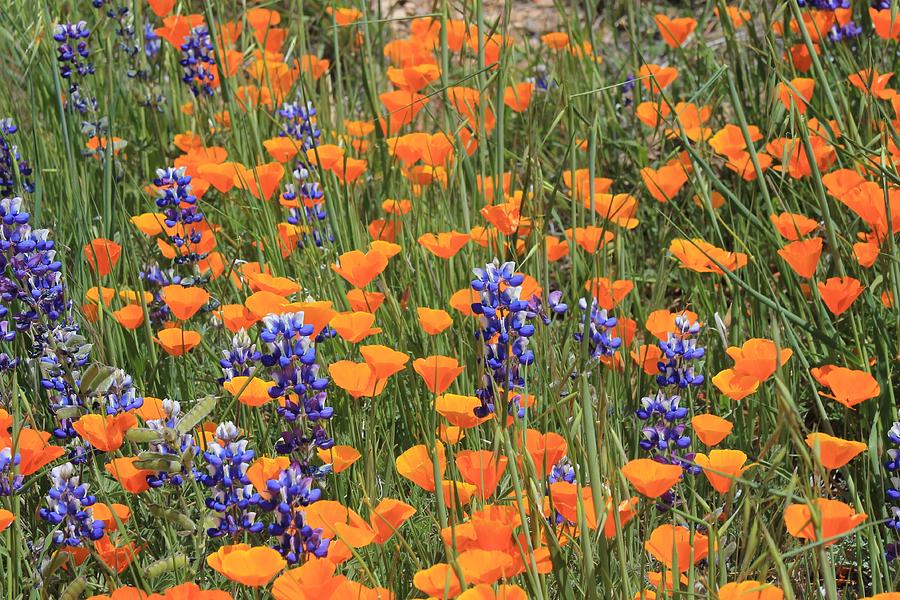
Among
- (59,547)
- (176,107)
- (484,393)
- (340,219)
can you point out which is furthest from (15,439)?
(176,107)

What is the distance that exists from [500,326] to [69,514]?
74 centimetres

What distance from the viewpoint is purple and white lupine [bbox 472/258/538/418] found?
182cm

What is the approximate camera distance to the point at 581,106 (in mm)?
3541

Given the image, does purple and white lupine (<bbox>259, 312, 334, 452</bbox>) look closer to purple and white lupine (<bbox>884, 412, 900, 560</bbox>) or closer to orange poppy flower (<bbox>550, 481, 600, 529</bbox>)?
orange poppy flower (<bbox>550, 481, 600, 529</bbox>)

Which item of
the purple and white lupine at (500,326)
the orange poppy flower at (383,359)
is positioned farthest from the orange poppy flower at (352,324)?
the purple and white lupine at (500,326)

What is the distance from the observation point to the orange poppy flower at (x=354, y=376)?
1822mm

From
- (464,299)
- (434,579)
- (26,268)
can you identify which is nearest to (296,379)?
(434,579)

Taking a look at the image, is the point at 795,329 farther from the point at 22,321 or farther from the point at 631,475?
the point at 22,321

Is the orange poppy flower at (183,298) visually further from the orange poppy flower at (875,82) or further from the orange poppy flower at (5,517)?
the orange poppy flower at (875,82)

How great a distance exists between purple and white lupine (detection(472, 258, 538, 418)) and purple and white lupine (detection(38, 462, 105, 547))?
2.08 feet

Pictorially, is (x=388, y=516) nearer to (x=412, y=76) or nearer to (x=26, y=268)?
(x=26, y=268)

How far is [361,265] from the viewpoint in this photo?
213 centimetres

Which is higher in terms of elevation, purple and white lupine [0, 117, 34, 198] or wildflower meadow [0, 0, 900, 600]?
purple and white lupine [0, 117, 34, 198]

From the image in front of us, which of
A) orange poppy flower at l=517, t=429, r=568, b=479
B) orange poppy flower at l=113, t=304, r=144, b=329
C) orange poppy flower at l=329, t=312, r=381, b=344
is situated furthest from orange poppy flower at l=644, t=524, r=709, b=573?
orange poppy flower at l=113, t=304, r=144, b=329
